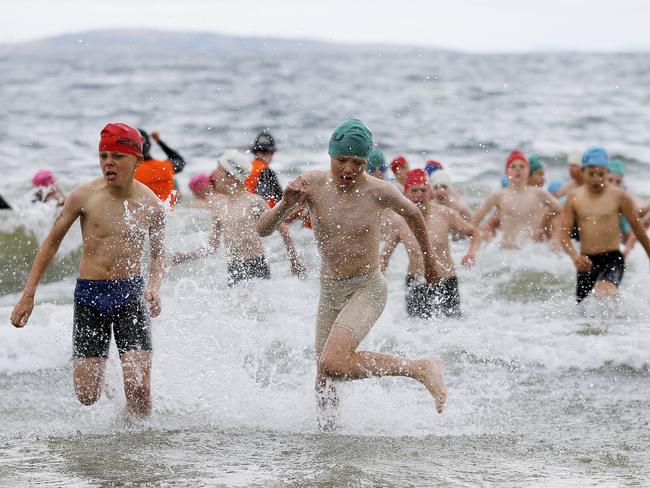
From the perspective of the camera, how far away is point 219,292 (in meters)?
10.3

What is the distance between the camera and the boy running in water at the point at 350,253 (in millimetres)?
5730

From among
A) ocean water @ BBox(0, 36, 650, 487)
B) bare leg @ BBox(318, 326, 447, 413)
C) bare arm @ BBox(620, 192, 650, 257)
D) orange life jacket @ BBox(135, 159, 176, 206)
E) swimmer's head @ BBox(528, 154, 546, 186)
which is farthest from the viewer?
swimmer's head @ BBox(528, 154, 546, 186)

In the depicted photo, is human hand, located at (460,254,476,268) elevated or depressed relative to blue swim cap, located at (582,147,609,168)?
depressed

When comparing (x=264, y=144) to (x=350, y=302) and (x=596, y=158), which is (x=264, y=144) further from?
(x=350, y=302)

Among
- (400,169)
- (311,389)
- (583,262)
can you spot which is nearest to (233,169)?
(400,169)

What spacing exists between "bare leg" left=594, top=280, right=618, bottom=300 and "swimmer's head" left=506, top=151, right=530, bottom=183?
8.62ft

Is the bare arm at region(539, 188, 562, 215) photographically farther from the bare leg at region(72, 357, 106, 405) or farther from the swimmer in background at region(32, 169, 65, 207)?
the bare leg at region(72, 357, 106, 405)

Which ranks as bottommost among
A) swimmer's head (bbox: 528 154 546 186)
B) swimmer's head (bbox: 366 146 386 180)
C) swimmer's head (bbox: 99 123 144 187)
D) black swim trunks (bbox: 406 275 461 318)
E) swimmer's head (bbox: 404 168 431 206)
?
black swim trunks (bbox: 406 275 461 318)

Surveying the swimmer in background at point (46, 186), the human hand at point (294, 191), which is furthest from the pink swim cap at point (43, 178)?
the human hand at point (294, 191)

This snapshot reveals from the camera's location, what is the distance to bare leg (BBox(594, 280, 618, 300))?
30.3 feet

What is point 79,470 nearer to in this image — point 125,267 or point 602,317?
point 125,267

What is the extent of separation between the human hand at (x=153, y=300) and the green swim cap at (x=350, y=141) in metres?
1.34

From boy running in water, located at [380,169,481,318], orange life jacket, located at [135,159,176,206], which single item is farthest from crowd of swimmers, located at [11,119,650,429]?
orange life jacket, located at [135,159,176,206]

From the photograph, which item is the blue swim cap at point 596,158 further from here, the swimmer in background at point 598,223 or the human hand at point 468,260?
the human hand at point 468,260
